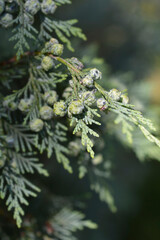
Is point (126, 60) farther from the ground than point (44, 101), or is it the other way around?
point (126, 60)

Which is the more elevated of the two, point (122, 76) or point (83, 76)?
point (122, 76)

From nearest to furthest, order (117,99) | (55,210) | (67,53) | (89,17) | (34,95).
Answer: (117,99) → (34,95) → (55,210) → (67,53) → (89,17)

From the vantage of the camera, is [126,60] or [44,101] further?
[126,60]

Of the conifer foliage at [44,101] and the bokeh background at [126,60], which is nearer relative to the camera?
the conifer foliage at [44,101]

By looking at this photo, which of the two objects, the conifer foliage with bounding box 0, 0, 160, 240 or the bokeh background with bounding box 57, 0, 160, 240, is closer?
the conifer foliage with bounding box 0, 0, 160, 240

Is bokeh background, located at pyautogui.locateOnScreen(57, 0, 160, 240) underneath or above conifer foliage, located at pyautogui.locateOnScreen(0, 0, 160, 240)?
above

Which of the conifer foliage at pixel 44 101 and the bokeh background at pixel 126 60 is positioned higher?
the bokeh background at pixel 126 60

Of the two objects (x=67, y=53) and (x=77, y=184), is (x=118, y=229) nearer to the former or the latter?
(x=77, y=184)

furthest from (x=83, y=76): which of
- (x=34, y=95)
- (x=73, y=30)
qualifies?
(x=73, y=30)
